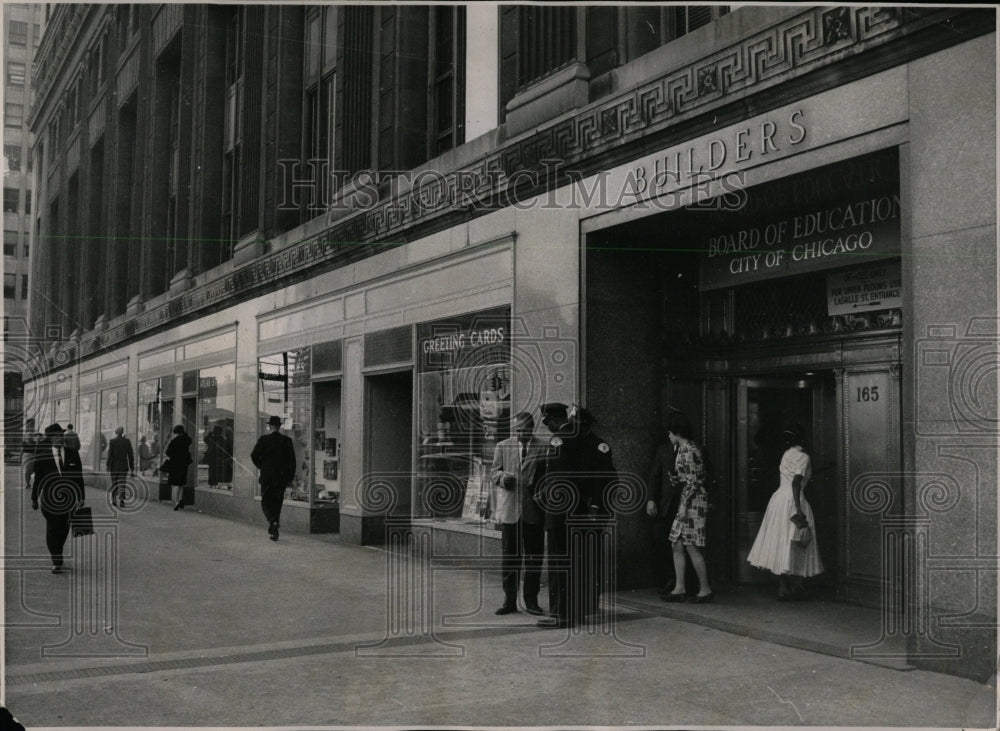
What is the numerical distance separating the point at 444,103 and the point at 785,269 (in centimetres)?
561

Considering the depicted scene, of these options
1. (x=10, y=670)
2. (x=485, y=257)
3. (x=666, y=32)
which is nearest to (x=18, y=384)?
(x=10, y=670)

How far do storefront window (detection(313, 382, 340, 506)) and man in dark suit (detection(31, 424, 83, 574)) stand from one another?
3.96 m

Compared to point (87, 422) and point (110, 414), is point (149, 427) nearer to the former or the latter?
point (110, 414)

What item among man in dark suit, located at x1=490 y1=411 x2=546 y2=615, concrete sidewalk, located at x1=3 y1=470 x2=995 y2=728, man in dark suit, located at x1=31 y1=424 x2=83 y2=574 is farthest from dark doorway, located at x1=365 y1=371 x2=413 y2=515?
man in dark suit, located at x1=490 y1=411 x2=546 y2=615

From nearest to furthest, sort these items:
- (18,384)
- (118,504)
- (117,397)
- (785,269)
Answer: (18,384) → (785,269) → (118,504) → (117,397)

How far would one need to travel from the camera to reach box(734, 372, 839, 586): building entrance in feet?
28.0

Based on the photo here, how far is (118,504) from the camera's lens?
19.0m

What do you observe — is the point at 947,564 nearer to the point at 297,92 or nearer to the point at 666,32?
the point at 666,32

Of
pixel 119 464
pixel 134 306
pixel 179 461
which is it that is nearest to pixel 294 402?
pixel 179 461

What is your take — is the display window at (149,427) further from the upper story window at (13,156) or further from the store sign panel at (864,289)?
the store sign panel at (864,289)

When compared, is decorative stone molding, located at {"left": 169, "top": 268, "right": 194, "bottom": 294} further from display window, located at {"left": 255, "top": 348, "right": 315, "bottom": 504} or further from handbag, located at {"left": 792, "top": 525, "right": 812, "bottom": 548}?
handbag, located at {"left": 792, "top": 525, "right": 812, "bottom": 548}

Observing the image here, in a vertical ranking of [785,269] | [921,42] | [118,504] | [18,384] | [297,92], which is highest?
[297,92]

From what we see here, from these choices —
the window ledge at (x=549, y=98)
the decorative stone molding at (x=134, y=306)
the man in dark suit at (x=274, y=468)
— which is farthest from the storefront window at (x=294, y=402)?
the decorative stone molding at (x=134, y=306)

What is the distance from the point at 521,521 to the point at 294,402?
319 inches
